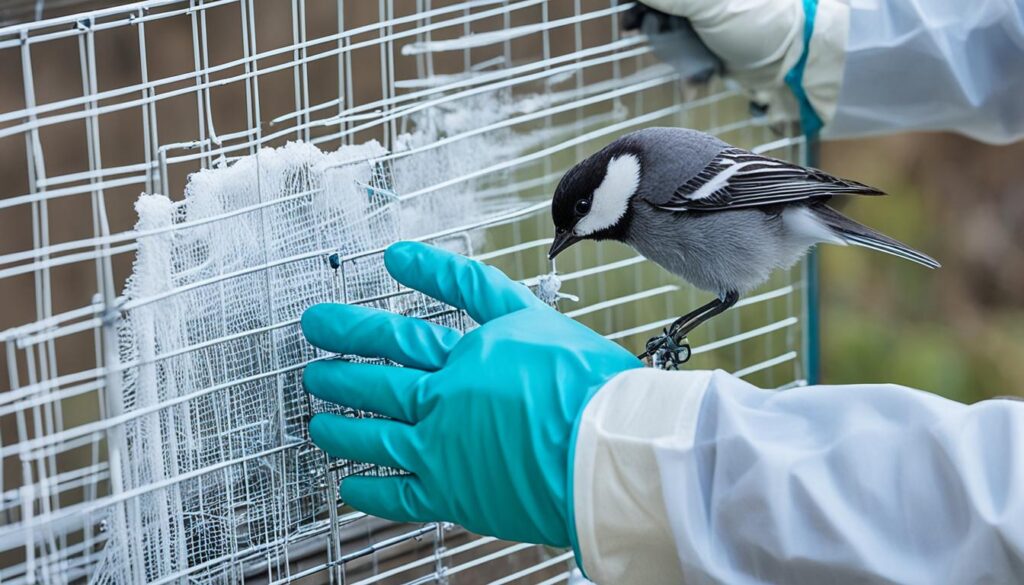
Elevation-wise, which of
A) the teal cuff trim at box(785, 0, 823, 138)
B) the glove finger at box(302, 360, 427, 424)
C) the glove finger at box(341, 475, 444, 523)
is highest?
the teal cuff trim at box(785, 0, 823, 138)

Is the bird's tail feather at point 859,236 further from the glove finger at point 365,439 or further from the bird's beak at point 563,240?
the glove finger at point 365,439

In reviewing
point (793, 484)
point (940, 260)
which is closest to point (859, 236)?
point (793, 484)

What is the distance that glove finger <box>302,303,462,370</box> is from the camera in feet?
2.81

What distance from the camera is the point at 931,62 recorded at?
4.53 ft

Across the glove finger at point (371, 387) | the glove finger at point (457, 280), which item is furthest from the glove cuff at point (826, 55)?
the glove finger at point (371, 387)

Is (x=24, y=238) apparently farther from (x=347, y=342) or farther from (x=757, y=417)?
(x=757, y=417)

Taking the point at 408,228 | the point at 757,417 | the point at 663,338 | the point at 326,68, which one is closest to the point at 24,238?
the point at 326,68

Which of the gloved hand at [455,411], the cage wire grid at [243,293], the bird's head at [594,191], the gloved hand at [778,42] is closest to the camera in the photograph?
the cage wire grid at [243,293]

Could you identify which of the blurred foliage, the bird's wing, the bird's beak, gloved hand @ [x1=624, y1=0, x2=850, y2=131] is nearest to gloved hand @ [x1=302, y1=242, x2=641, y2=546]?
the bird's beak

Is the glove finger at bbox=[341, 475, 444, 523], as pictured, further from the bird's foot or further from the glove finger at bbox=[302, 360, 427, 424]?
the bird's foot

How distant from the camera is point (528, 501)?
2.81 ft

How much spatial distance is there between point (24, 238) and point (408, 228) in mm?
1156

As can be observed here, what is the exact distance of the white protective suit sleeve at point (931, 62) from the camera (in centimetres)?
137

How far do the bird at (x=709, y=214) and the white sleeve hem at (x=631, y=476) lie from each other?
0.33 meters
